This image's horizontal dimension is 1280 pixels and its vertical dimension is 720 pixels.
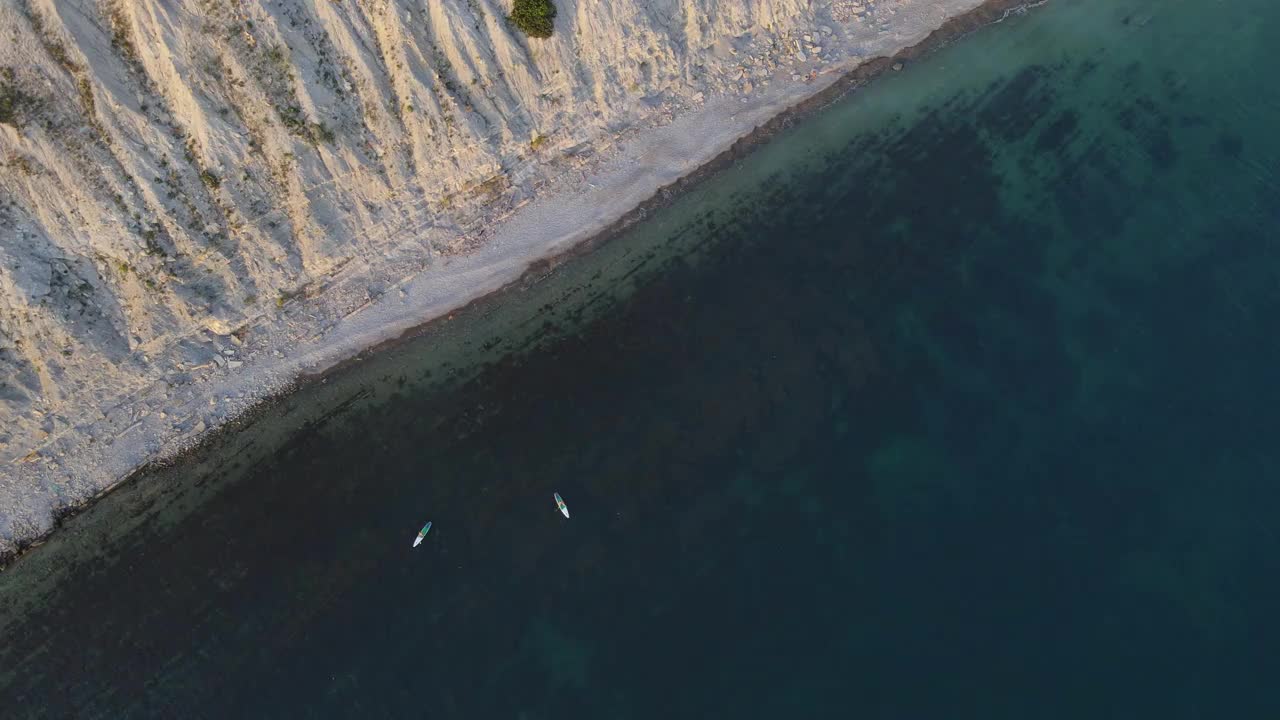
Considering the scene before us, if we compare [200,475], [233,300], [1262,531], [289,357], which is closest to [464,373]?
[289,357]

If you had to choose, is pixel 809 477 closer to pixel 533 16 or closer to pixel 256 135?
pixel 533 16

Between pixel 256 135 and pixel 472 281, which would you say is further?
pixel 472 281

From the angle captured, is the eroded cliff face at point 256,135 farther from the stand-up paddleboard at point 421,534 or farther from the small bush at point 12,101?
the stand-up paddleboard at point 421,534

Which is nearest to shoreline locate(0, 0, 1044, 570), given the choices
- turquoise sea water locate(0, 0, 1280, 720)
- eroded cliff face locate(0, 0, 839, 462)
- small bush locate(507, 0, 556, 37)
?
turquoise sea water locate(0, 0, 1280, 720)

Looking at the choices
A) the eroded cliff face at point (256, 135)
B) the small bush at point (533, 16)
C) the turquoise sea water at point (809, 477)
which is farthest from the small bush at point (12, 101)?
the small bush at point (533, 16)

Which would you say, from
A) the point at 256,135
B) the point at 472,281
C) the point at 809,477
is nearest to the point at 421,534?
the point at 472,281

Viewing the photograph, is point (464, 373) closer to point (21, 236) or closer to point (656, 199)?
point (656, 199)

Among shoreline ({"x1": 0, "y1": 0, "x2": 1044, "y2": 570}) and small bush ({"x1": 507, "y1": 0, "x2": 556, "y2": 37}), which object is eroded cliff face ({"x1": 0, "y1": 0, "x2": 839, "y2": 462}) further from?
shoreline ({"x1": 0, "y1": 0, "x2": 1044, "y2": 570})
